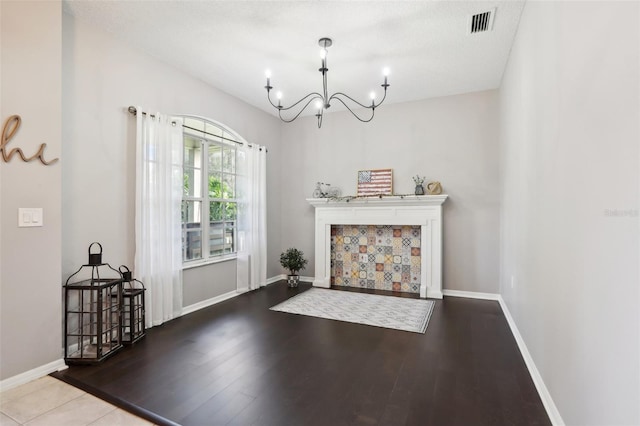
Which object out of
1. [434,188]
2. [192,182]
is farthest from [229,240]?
[434,188]

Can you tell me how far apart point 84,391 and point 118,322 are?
64cm

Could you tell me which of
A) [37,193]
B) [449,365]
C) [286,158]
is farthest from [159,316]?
[286,158]

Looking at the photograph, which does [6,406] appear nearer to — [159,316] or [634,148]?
[159,316]

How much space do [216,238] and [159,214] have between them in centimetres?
109

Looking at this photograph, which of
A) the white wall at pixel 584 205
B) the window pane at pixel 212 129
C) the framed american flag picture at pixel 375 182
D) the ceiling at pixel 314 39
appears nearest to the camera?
the white wall at pixel 584 205

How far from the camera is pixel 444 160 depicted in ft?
15.0

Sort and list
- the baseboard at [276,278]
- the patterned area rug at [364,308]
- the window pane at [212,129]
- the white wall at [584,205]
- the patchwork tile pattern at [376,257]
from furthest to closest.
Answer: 1. the baseboard at [276,278]
2. the patchwork tile pattern at [376,257]
3. the window pane at [212,129]
4. the patterned area rug at [364,308]
5. the white wall at [584,205]

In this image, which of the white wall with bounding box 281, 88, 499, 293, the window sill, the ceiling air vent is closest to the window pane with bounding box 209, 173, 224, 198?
the window sill

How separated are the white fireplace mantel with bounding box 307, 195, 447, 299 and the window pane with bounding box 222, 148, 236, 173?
130 cm

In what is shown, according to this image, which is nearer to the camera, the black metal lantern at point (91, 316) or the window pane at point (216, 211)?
the black metal lantern at point (91, 316)

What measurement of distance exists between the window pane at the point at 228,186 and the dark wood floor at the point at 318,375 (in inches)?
71.1

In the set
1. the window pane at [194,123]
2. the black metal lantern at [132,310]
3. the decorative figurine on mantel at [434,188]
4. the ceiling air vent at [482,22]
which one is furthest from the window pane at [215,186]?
the ceiling air vent at [482,22]

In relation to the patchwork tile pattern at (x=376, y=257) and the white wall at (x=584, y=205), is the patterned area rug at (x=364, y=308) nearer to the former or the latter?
the patchwork tile pattern at (x=376, y=257)

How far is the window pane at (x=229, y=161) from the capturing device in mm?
4418
